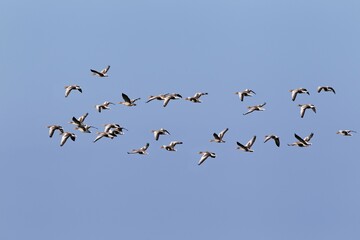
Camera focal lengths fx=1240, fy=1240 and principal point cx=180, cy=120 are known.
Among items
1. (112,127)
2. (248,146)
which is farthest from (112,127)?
(248,146)

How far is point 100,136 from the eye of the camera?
12594 cm

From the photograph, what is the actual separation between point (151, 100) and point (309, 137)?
17.3 meters

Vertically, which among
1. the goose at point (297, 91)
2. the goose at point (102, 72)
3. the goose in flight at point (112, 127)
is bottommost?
the goose in flight at point (112, 127)

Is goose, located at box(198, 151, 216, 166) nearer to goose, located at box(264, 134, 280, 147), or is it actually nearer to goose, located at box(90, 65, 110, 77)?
goose, located at box(264, 134, 280, 147)

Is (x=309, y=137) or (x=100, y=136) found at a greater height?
(x=309, y=137)

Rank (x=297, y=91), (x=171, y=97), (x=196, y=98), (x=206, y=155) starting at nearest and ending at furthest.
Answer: (x=297, y=91) → (x=171, y=97) → (x=206, y=155) → (x=196, y=98)

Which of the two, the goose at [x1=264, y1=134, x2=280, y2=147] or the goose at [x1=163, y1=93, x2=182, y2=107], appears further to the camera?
the goose at [x1=163, y1=93, x2=182, y2=107]

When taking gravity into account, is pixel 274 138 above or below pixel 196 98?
below

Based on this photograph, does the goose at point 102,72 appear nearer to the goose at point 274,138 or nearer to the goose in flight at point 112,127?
the goose in flight at point 112,127

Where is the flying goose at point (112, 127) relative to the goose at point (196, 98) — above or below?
below

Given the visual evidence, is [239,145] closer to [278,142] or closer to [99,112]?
[278,142]

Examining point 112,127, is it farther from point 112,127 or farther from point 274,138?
point 274,138

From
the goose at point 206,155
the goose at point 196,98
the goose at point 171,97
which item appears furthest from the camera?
the goose at point 196,98

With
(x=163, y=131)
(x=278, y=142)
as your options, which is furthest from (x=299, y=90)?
(x=163, y=131)
